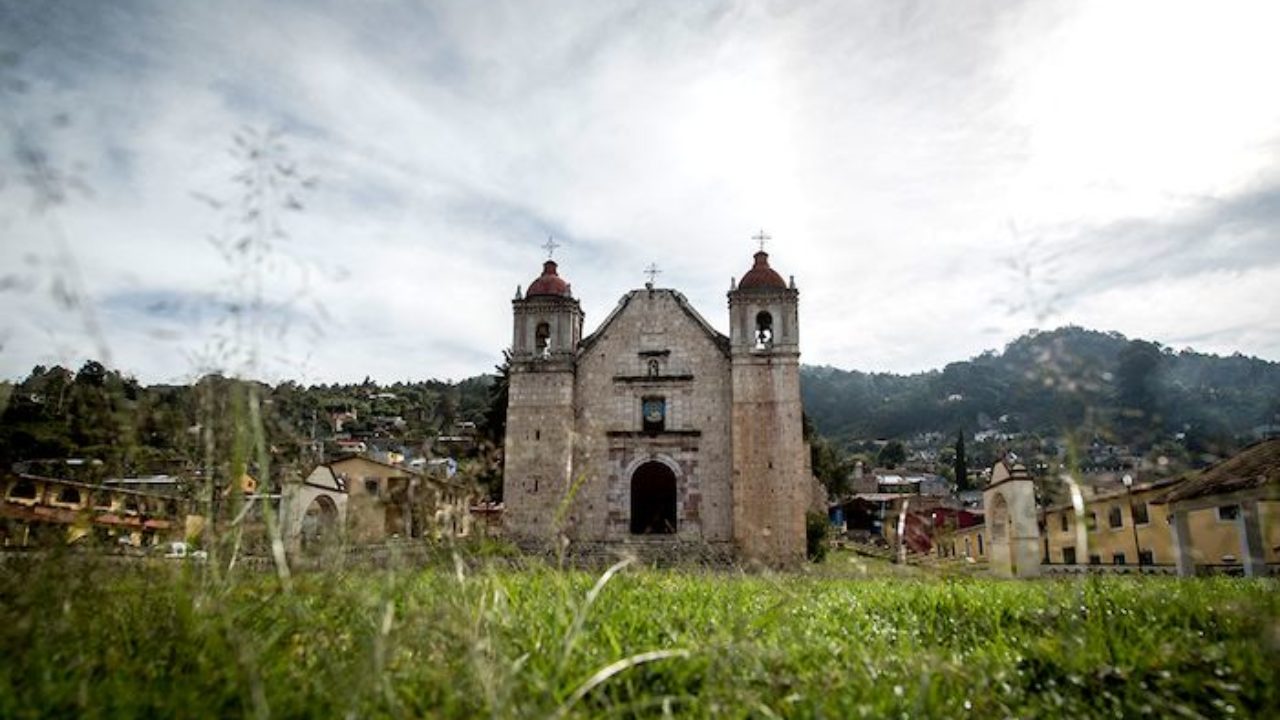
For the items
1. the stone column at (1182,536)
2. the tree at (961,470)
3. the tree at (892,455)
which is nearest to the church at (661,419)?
the stone column at (1182,536)

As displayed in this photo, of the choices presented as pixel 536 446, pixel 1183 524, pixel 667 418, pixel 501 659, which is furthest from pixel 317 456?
pixel 667 418

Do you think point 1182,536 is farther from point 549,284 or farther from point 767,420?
point 549,284

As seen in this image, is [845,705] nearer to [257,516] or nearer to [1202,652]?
[1202,652]

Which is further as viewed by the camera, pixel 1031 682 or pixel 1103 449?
pixel 1031 682

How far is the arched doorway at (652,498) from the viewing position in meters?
24.9

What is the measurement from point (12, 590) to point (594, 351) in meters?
22.3

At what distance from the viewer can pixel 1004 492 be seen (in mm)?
17578

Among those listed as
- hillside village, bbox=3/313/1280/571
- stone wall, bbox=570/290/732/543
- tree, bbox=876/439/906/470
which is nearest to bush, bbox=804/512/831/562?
stone wall, bbox=570/290/732/543

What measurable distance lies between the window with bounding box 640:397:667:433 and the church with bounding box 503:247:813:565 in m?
0.04

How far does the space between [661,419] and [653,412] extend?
36 cm

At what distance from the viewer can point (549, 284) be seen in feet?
83.1

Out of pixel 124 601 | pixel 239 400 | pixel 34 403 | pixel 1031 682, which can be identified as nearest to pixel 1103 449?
pixel 1031 682

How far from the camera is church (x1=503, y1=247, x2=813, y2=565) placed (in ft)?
74.7

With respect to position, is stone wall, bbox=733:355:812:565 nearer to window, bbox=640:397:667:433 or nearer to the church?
the church
